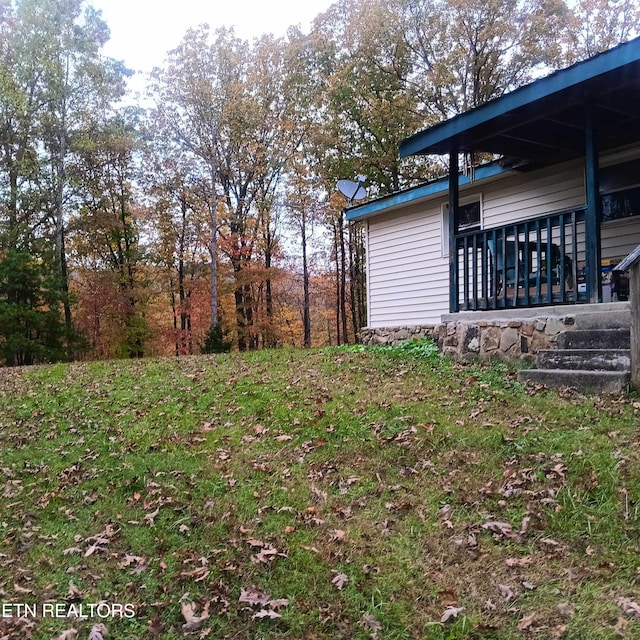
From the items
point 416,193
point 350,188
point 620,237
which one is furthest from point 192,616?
point 350,188

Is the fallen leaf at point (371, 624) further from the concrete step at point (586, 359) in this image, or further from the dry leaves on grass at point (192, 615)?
the concrete step at point (586, 359)

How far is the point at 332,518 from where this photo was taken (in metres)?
3.03

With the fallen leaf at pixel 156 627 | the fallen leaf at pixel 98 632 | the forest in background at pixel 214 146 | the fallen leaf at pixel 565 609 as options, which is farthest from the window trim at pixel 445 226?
the forest in background at pixel 214 146

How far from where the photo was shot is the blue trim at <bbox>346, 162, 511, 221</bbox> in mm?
8164

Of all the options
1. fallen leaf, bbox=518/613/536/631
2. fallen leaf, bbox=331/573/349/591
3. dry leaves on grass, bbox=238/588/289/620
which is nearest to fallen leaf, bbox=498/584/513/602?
fallen leaf, bbox=518/613/536/631

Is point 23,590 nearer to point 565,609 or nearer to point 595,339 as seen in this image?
point 565,609

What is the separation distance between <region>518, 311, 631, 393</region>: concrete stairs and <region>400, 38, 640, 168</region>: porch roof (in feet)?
7.42

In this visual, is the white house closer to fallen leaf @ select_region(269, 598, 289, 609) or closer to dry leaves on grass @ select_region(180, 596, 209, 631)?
fallen leaf @ select_region(269, 598, 289, 609)

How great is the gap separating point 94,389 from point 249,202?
1370 centimetres

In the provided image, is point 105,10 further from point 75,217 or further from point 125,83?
point 75,217

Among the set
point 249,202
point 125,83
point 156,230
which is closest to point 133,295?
point 156,230

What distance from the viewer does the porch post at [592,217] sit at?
215 inches

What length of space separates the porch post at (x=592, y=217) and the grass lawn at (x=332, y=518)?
4.65 feet

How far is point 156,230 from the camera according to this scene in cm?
1952
